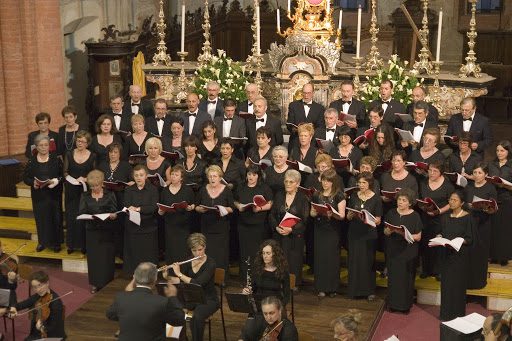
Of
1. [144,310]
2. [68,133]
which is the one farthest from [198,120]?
[144,310]

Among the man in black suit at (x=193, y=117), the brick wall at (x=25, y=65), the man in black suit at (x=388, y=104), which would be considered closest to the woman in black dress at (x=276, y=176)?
the man in black suit at (x=193, y=117)

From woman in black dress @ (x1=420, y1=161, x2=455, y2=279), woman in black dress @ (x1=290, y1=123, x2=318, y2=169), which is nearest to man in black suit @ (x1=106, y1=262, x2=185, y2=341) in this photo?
woman in black dress @ (x1=420, y1=161, x2=455, y2=279)

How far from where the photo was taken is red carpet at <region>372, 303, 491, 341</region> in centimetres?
981

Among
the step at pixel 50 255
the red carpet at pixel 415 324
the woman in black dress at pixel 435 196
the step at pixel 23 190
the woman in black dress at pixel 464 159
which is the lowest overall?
the red carpet at pixel 415 324

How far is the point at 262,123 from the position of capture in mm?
A: 11531

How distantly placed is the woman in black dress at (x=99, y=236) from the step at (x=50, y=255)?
560 mm

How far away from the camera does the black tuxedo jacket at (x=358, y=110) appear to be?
1173 cm

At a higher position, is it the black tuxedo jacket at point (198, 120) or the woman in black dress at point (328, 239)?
the black tuxedo jacket at point (198, 120)

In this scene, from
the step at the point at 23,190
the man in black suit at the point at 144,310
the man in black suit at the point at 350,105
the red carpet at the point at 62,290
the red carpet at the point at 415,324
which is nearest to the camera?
the man in black suit at the point at 144,310

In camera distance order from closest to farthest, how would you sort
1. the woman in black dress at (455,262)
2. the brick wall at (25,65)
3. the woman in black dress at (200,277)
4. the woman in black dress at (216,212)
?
the woman in black dress at (200,277) < the woman in black dress at (455,262) < the woman in black dress at (216,212) < the brick wall at (25,65)

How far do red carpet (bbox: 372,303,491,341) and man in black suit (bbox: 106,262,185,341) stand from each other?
274 cm

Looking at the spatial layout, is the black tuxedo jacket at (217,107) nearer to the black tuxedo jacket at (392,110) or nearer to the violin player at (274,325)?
the black tuxedo jacket at (392,110)

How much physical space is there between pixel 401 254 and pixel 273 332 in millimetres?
2566

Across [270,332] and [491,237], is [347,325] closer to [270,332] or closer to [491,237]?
[270,332]
